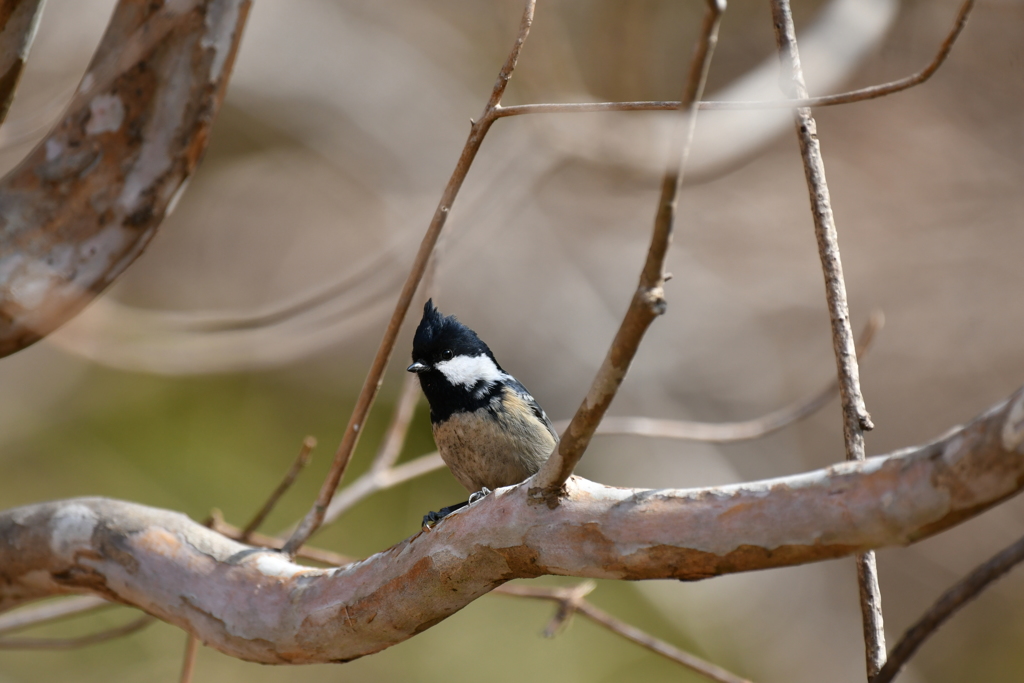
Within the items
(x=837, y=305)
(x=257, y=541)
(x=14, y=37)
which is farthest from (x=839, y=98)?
(x=257, y=541)

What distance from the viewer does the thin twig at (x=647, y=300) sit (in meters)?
0.95

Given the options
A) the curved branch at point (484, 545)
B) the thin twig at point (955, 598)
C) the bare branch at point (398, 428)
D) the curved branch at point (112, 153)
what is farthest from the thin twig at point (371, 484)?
the thin twig at point (955, 598)

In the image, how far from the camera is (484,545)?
4.69ft

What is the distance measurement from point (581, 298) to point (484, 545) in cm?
505

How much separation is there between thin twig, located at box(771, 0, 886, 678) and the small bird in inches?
32.4

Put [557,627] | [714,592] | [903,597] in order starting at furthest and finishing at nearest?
[903,597]
[714,592]
[557,627]

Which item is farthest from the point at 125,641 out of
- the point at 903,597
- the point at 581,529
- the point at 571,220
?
the point at 903,597

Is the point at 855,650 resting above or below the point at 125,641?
above

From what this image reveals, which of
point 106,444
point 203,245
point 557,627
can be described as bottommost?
point 557,627

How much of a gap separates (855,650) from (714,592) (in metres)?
1.27

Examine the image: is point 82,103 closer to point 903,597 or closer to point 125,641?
point 125,641

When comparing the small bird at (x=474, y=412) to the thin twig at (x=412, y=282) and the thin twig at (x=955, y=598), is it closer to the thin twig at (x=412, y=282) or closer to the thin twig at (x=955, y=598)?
the thin twig at (x=412, y=282)

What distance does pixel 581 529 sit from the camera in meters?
1.30

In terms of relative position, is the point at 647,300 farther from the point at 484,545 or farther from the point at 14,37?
the point at 14,37
